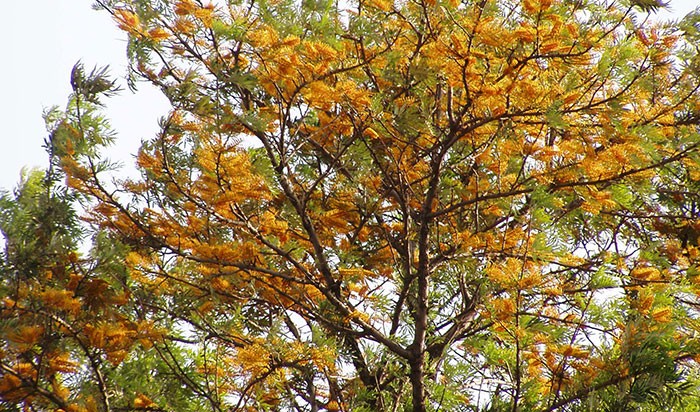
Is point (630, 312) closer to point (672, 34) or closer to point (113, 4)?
point (672, 34)

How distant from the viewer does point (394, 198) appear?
15.0ft

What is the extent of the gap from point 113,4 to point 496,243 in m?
2.29

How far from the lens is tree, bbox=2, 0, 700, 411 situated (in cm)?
348

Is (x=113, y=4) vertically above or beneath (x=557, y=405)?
above

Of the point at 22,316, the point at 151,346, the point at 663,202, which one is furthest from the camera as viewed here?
the point at 663,202

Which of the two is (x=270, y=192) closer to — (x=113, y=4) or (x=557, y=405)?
(x=113, y=4)

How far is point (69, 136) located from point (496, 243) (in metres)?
2.11

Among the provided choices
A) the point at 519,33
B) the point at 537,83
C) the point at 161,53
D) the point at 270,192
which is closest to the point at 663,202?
the point at 537,83

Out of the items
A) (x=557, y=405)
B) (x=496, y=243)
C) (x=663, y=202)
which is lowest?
(x=557, y=405)

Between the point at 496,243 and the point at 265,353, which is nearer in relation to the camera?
the point at 265,353

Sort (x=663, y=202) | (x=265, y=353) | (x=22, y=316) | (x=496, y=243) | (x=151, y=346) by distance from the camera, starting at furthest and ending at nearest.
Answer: (x=663, y=202) < (x=496, y=243) < (x=151, y=346) < (x=265, y=353) < (x=22, y=316)

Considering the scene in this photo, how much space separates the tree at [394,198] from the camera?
11.4 ft

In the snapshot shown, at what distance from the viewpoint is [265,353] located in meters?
3.60

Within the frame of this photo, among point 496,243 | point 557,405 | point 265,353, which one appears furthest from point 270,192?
point 557,405
